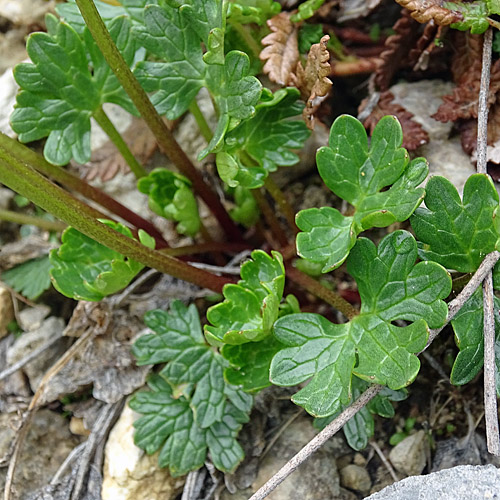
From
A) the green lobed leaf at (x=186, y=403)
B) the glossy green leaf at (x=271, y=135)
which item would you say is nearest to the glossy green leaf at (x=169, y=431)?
the green lobed leaf at (x=186, y=403)

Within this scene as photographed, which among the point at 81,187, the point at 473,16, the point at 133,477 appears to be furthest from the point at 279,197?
the point at 133,477

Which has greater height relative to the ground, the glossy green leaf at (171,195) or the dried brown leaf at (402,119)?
the glossy green leaf at (171,195)

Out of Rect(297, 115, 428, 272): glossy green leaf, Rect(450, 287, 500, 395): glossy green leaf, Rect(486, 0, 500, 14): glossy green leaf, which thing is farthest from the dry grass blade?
Rect(450, 287, 500, 395): glossy green leaf

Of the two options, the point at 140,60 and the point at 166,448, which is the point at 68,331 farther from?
the point at 140,60

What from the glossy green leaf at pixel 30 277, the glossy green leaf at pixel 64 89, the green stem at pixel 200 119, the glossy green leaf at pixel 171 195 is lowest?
the glossy green leaf at pixel 30 277

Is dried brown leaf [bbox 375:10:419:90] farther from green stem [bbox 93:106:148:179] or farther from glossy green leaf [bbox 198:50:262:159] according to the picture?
green stem [bbox 93:106:148:179]

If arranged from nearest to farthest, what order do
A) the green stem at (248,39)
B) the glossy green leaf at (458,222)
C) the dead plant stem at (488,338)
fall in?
the dead plant stem at (488,338) < the glossy green leaf at (458,222) < the green stem at (248,39)

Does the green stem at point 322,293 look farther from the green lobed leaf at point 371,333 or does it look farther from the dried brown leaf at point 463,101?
the dried brown leaf at point 463,101
